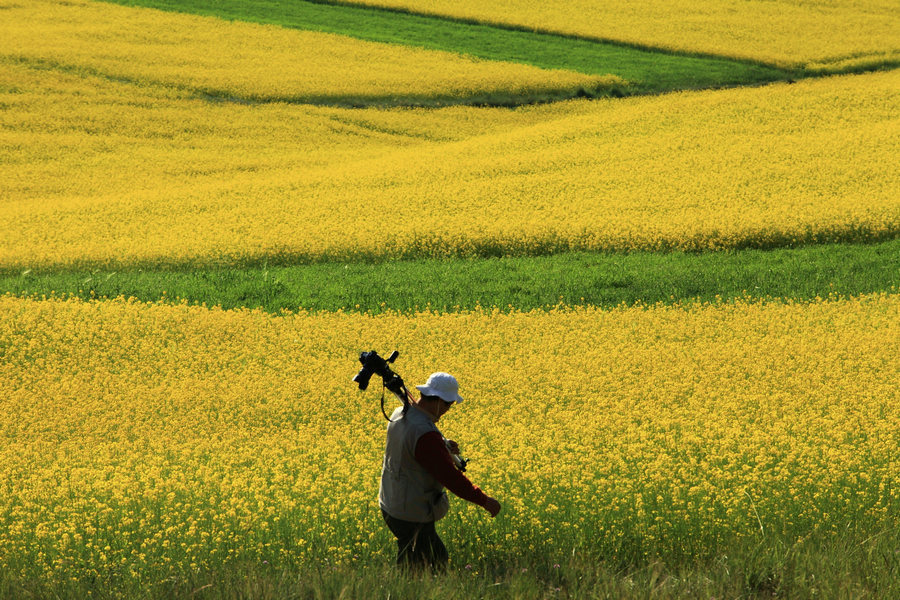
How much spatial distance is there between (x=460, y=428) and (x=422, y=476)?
3.02 m

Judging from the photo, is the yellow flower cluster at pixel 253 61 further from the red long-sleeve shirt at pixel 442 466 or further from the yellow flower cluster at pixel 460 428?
the red long-sleeve shirt at pixel 442 466

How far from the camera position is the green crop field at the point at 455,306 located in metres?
6.09

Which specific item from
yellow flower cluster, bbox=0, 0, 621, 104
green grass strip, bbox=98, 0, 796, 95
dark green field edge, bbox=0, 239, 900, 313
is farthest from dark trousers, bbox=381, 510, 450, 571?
green grass strip, bbox=98, 0, 796, 95

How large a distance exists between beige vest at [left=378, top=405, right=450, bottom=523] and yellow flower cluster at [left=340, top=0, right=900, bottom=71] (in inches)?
1238

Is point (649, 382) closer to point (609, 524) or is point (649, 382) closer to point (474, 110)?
point (609, 524)

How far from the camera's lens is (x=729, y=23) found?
3919 centimetres

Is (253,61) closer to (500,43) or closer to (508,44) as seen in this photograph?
(500,43)

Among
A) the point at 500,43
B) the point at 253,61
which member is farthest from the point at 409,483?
the point at 500,43

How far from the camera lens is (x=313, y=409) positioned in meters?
9.23

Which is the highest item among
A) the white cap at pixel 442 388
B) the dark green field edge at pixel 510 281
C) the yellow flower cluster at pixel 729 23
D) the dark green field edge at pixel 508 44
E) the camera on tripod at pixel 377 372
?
the yellow flower cluster at pixel 729 23

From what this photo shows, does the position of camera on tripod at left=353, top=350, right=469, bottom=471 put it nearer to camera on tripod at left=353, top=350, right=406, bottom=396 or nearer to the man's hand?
camera on tripod at left=353, top=350, right=406, bottom=396

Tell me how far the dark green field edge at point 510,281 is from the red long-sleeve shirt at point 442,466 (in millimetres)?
8491

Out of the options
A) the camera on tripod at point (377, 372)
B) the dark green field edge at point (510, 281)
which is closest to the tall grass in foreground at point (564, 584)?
the camera on tripod at point (377, 372)

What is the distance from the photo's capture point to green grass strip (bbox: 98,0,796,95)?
32.8 meters
